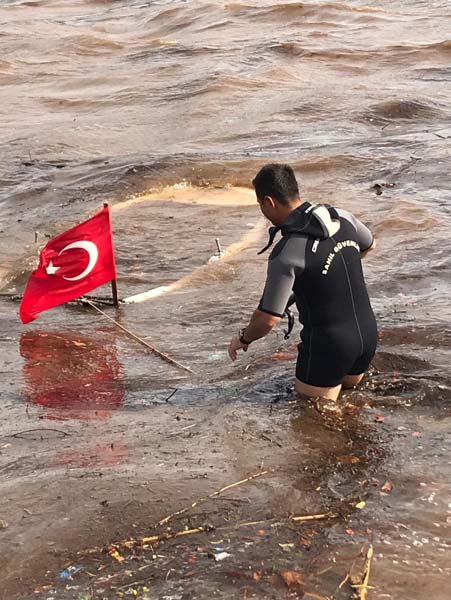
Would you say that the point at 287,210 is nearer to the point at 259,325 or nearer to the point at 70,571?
the point at 259,325

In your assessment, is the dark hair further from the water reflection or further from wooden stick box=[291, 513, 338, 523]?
the water reflection

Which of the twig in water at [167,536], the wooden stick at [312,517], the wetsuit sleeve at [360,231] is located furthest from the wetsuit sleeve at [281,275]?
the twig in water at [167,536]

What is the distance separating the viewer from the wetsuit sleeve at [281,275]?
5262mm

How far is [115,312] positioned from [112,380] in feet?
5.28

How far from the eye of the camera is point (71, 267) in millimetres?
7848

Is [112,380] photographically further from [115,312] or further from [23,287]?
[23,287]

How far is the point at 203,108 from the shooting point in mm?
16188

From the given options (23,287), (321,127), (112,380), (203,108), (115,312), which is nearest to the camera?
(112,380)

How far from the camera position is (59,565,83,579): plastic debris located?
4.19 meters

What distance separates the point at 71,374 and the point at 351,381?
2073 millimetres

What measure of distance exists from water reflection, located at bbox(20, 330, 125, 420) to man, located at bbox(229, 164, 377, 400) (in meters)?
1.19

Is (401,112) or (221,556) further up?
(221,556)

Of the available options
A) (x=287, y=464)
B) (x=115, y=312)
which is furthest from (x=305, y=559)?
(x=115, y=312)

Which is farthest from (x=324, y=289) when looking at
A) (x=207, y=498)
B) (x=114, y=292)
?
(x=114, y=292)
